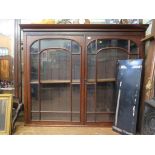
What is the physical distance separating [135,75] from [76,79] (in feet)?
2.56

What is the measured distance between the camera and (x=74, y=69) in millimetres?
2771

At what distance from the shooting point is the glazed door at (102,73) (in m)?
2.74

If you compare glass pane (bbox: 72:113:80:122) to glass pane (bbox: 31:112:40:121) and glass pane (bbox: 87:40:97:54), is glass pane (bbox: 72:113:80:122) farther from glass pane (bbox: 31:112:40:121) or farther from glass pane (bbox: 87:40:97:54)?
glass pane (bbox: 87:40:97:54)

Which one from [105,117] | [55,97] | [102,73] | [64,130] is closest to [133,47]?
[102,73]

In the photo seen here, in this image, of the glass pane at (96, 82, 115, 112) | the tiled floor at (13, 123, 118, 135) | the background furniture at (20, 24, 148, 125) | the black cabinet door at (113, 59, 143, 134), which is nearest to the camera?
the black cabinet door at (113, 59, 143, 134)

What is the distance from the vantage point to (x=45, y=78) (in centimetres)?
280

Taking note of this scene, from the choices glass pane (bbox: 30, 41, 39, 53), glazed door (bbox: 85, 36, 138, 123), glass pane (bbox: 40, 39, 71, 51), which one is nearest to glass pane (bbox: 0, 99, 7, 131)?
glass pane (bbox: 30, 41, 39, 53)

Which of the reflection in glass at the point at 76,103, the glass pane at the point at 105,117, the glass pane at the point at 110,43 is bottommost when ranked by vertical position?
the glass pane at the point at 105,117

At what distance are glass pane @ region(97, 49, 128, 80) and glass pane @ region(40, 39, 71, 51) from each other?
44 cm

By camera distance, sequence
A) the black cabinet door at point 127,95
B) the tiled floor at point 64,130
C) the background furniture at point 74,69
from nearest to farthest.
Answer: the black cabinet door at point 127,95 < the tiled floor at point 64,130 < the background furniture at point 74,69

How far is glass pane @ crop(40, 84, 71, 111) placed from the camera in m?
2.82

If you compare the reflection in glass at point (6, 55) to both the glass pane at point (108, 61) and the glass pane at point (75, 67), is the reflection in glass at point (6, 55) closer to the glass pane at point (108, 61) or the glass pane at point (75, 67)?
the glass pane at point (75, 67)

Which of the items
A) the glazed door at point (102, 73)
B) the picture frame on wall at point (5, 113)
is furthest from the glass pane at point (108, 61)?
the picture frame on wall at point (5, 113)

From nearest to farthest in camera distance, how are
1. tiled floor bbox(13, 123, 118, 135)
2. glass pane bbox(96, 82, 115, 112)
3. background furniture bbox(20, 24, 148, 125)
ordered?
tiled floor bbox(13, 123, 118, 135) < background furniture bbox(20, 24, 148, 125) < glass pane bbox(96, 82, 115, 112)
